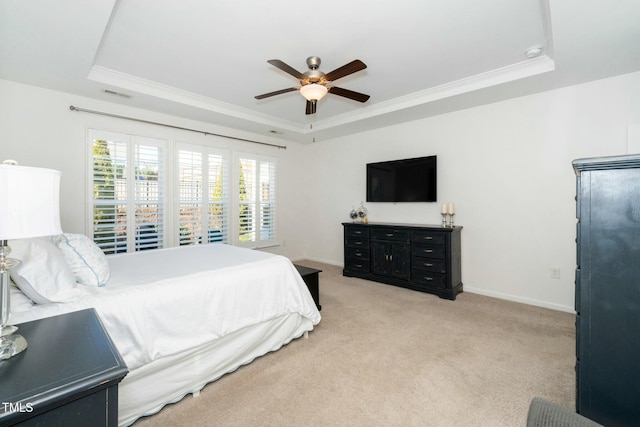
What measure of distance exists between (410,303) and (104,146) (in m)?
4.20

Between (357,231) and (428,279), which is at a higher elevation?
(357,231)

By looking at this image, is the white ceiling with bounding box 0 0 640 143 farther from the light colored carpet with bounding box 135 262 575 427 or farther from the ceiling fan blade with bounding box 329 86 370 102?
the light colored carpet with bounding box 135 262 575 427

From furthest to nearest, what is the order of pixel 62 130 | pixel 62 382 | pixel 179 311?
1. pixel 62 130
2. pixel 179 311
3. pixel 62 382

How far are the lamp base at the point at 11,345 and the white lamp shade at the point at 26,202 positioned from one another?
1.26 ft

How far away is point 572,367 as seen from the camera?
2.10 metres

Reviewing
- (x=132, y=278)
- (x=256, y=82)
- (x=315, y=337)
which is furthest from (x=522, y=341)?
(x=256, y=82)

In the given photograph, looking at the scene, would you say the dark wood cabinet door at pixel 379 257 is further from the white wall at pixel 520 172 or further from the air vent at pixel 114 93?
the air vent at pixel 114 93

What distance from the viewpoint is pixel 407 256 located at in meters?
4.00

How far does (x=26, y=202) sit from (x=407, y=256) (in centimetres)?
381

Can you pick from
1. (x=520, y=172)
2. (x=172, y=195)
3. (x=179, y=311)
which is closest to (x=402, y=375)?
A: (x=179, y=311)

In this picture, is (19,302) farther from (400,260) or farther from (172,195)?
(400,260)

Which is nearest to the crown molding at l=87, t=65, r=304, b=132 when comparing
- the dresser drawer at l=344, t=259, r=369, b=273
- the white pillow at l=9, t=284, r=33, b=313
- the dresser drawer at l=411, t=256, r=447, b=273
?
the white pillow at l=9, t=284, r=33, b=313

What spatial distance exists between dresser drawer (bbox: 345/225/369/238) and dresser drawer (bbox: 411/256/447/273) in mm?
842

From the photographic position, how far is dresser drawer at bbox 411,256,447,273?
3.67 m
